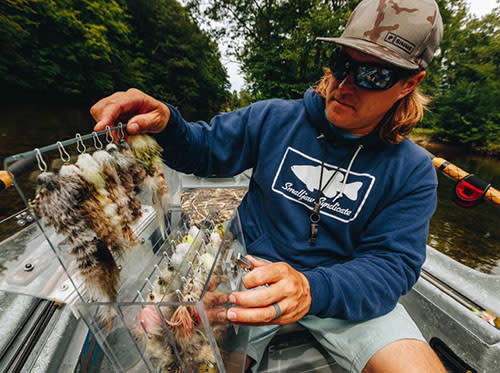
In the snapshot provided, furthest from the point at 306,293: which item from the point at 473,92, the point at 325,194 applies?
the point at 473,92

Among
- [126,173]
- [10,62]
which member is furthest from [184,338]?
[10,62]

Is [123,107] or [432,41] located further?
[432,41]

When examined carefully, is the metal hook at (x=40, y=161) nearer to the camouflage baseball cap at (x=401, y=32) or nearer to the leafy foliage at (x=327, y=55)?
the camouflage baseball cap at (x=401, y=32)

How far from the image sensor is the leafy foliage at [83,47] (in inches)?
333

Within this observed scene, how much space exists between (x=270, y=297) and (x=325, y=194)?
0.69m

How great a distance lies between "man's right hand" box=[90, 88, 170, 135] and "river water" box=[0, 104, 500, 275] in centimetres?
435

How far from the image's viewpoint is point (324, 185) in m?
1.25

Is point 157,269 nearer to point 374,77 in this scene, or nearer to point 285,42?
point 374,77

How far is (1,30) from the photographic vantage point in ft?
24.3

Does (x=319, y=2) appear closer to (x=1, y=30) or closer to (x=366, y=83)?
(x=366, y=83)

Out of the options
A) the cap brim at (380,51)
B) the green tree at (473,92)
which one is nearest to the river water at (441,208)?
the cap brim at (380,51)

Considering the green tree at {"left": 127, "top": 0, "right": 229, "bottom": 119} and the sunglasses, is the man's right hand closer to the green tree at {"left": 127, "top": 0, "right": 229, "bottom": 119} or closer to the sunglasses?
the sunglasses

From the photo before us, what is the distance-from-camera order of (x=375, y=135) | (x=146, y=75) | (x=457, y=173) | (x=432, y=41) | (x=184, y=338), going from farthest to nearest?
(x=146, y=75)
(x=457, y=173)
(x=375, y=135)
(x=432, y=41)
(x=184, y=338)

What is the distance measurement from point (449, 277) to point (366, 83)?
1471 millimetres
